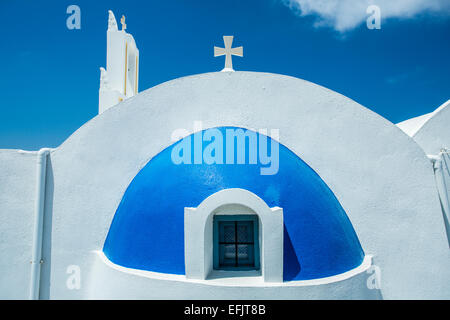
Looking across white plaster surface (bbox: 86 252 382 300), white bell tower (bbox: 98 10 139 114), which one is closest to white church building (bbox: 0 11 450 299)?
white plaster surface (bbox: 86 252 382 300)

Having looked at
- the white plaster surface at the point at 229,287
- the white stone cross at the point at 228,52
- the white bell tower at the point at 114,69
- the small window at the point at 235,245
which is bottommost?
the white plaster surface at the point at 229,287

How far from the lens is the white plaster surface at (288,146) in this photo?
5.41 m

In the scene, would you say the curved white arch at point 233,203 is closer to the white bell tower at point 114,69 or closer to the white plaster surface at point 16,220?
the white plaster surface at point 16,220

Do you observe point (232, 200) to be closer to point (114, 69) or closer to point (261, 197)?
point (261, 197)

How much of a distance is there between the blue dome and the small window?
0.63 meters

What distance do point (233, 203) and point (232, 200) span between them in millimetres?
92

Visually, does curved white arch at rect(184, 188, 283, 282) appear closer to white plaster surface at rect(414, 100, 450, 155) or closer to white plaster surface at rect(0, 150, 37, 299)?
white plaster surface at rect(0, 150, 37, 299)

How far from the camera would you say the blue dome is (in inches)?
180

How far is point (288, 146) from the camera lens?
18.4 feet

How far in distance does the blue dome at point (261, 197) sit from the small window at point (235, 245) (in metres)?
0.63

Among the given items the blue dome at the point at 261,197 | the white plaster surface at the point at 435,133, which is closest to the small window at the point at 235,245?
the blue dome at the point at 261,197

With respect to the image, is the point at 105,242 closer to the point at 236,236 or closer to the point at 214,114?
the point at 236,236

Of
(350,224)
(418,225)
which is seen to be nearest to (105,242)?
(350,224)

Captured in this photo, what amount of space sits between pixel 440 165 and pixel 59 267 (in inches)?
335
